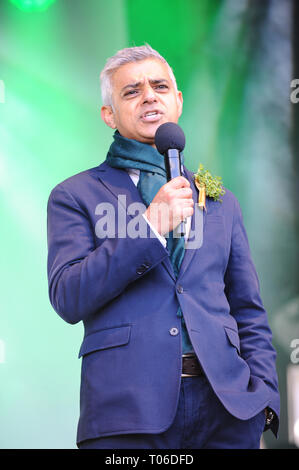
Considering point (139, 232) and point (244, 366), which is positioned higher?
point (139, 232)

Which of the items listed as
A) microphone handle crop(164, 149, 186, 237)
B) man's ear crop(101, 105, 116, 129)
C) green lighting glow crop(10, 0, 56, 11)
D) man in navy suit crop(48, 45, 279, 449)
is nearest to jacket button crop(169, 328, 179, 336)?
man in navy suit crop(48, 45, 279, 449)

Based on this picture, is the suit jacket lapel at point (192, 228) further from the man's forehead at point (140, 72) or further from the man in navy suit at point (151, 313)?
the man's forehead at point (140, 72)

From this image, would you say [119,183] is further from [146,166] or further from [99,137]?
[99,137]

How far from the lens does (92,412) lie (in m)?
1.77

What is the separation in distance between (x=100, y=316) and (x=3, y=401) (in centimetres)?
170

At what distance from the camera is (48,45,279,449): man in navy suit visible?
173 cm

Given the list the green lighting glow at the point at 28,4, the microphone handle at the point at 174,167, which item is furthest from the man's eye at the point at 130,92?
the green lighting glow at the point at 28,4

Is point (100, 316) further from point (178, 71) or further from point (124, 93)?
point (178, 71)

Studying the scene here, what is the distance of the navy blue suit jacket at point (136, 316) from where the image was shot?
5.70 ft

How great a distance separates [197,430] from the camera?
1.80 m

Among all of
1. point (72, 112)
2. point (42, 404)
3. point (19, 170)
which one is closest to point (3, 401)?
point (42, 404)

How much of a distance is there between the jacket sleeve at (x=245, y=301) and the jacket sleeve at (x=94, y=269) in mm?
451

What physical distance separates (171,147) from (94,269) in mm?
413

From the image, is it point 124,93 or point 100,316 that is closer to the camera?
point 100,316
